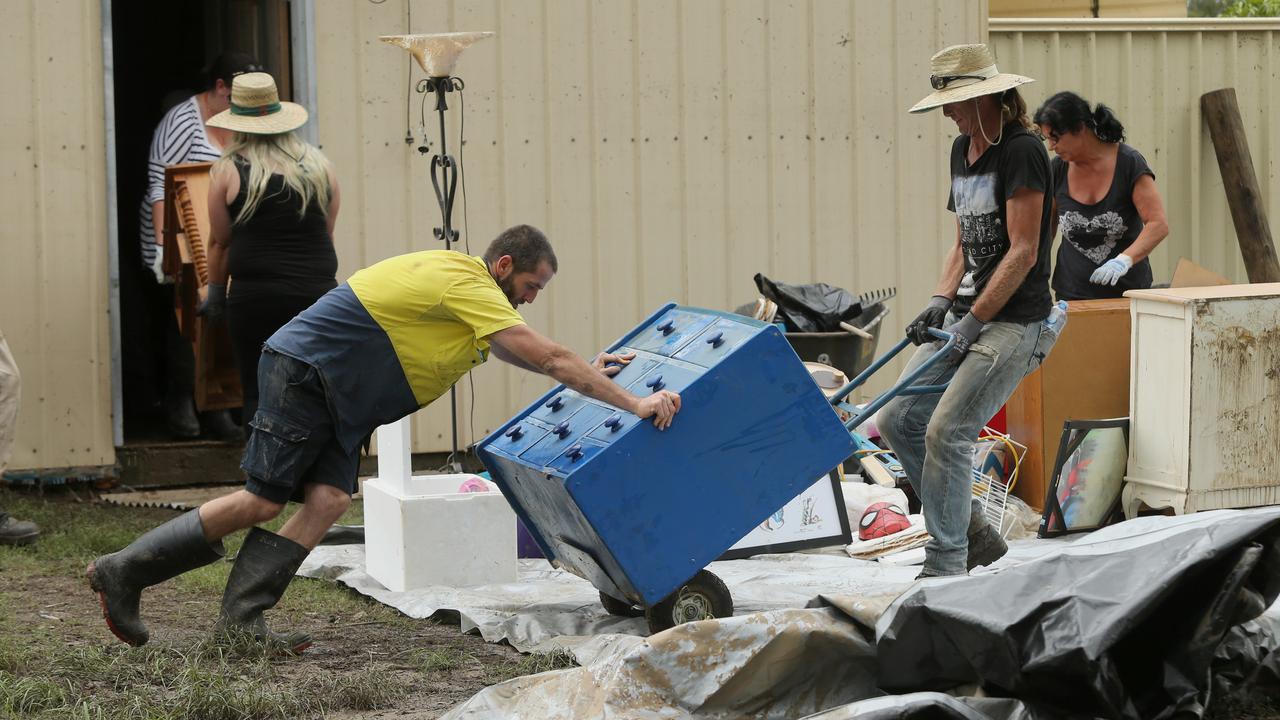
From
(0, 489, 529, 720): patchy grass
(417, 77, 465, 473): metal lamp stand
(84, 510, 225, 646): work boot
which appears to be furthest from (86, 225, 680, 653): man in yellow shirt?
(417, 77, 465, 473): metal lamp stand

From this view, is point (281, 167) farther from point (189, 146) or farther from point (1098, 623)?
point (1098, 623)

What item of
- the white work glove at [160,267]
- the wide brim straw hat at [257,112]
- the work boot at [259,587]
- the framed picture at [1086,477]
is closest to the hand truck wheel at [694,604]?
the work boot at [259,587]

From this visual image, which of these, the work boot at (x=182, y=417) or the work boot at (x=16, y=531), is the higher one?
the work boot at (x=182, y=417)

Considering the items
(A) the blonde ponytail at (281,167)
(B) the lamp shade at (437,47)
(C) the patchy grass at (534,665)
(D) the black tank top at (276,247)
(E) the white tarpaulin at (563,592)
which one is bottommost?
(E) the white tarpaulin at (563,592)

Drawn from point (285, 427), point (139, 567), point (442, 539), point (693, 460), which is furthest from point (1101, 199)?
point (139, 567)

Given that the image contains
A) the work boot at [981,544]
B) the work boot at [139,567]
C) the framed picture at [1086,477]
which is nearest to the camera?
the work boot at [139,567]

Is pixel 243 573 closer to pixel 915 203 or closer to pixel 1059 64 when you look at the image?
pixel 915 203

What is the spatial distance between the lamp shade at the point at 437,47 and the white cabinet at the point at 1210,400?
355cm

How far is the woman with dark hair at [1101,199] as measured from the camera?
734cm

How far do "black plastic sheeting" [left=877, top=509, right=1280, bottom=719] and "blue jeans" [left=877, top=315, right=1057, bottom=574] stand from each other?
5.26ft

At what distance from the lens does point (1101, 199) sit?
24.4 ft

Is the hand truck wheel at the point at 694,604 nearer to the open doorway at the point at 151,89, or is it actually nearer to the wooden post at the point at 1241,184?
the open doorway at the point at 151,89

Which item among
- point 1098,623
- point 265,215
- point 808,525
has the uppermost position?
point 265,215

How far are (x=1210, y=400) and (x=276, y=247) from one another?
4.20 m
